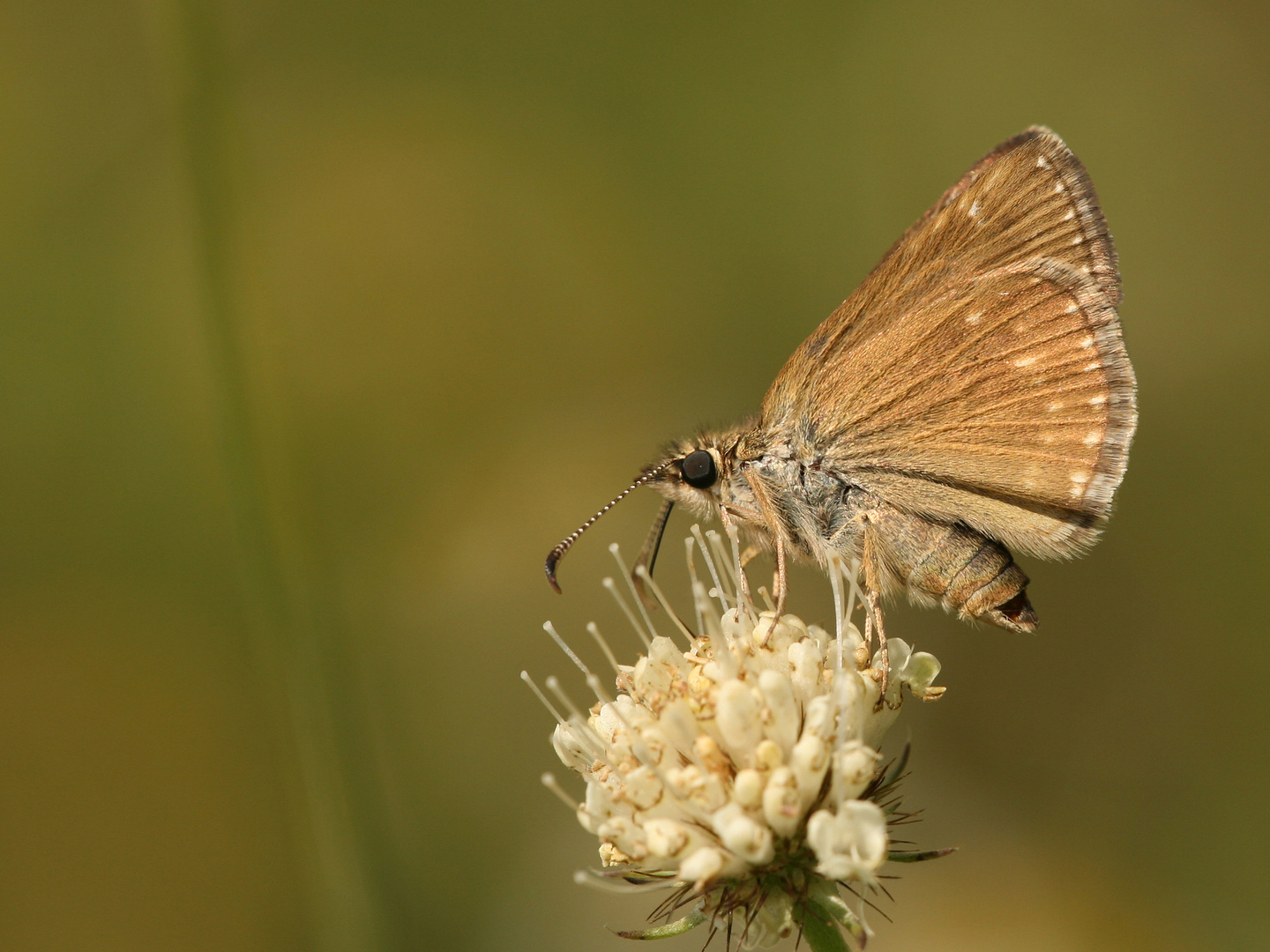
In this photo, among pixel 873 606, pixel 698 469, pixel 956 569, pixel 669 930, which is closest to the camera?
pixel 669 930

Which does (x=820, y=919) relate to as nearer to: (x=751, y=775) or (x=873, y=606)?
(x=751, y=775)

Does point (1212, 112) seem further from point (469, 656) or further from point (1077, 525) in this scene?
point (469, 656)

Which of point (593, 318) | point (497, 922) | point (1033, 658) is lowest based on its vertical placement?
point (1033, 658)

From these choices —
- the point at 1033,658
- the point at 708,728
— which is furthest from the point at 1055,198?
the point at 1033,658

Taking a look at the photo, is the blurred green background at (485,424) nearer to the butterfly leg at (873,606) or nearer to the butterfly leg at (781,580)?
the butterfly leg at (781,580)

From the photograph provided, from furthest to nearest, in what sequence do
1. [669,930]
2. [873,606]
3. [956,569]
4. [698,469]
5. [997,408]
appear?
[698,469], [997,408], [956,569], [873,606], [669,930]

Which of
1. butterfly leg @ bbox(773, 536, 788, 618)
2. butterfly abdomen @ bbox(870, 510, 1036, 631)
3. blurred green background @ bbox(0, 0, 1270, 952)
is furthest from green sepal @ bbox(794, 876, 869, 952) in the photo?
blurred green background @ bbox(0, 0, 1270, 952)

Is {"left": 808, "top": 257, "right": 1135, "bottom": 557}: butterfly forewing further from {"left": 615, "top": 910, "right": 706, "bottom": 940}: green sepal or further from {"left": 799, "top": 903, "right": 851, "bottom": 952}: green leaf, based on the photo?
{"left": 615, "top": 910, "right": 706, "bottom": 940}: green sepal

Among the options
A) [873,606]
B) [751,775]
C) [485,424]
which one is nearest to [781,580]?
[873,606]

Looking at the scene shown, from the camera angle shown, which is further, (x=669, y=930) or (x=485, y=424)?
(x=485, y=424)
